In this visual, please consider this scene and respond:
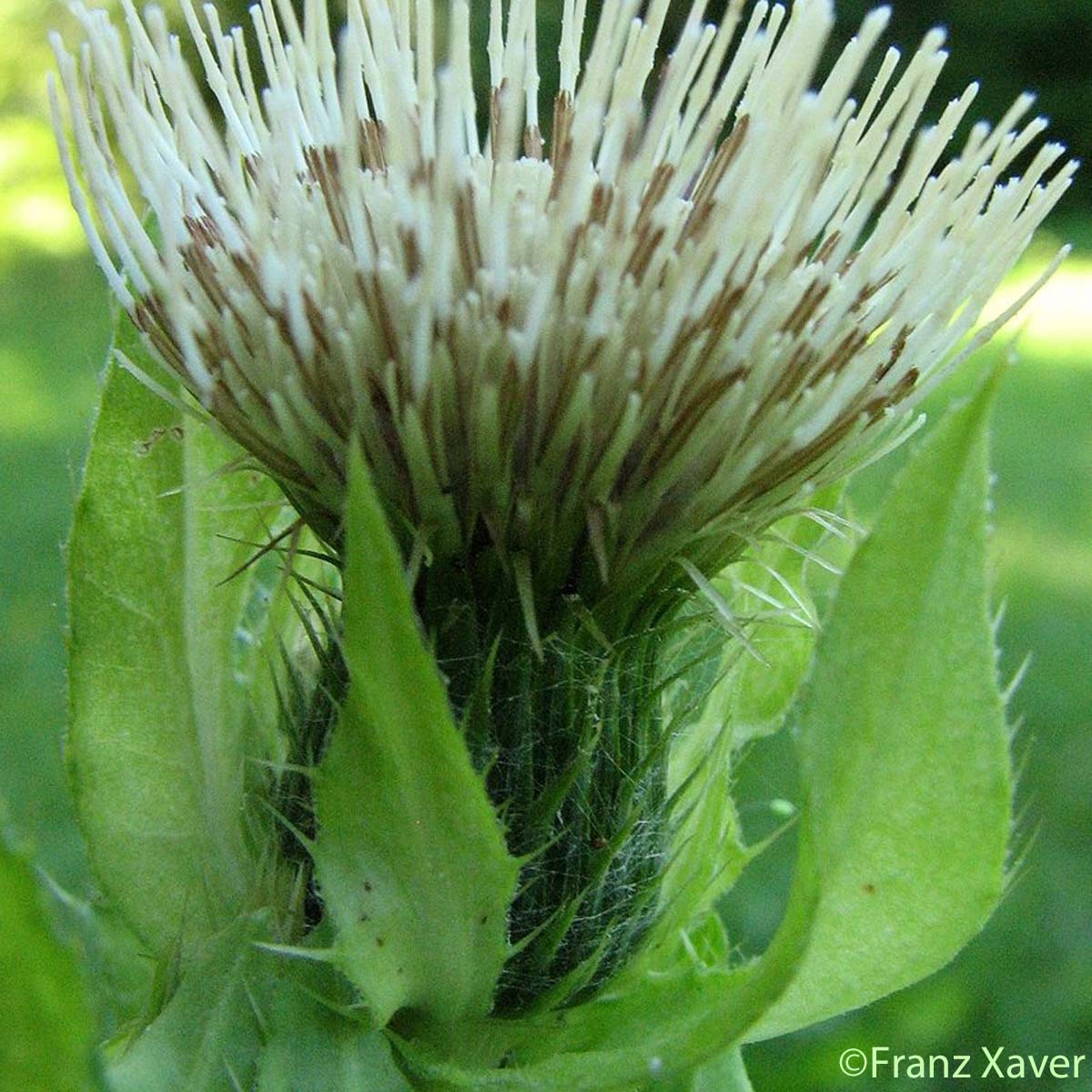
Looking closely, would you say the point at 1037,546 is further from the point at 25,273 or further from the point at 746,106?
the point at 25,273

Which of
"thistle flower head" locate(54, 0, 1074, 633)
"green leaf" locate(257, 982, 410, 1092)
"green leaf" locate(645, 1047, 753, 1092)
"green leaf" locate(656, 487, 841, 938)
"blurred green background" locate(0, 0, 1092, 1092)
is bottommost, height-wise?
"blurred green background" locate(0, 0, 1092, 1092)

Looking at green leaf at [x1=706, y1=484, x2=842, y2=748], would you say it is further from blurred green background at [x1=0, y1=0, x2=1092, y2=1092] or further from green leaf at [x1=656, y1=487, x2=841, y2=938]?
blurred green background at [x1=0, y1=0, x2=1092, y2=1092]

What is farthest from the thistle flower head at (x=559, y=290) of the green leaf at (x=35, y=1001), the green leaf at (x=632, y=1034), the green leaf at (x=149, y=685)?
the green leaf at (x=35, y=1001)

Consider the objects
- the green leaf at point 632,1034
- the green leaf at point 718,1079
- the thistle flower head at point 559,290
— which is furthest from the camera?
the green leaf at point 718,1079

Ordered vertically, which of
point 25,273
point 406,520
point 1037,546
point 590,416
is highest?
point 590,416

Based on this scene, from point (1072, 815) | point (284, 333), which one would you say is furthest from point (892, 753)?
point (1072, 815)

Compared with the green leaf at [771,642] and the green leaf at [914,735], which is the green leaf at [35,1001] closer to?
the green leaf at [914,735]

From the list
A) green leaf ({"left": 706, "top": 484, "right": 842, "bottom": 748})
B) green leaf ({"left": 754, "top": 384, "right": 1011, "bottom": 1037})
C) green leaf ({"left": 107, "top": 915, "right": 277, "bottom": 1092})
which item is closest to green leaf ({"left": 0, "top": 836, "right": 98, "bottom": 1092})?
green leaf ({"left": 107, "top": 915, "right": 277, "bottom": 1092})
